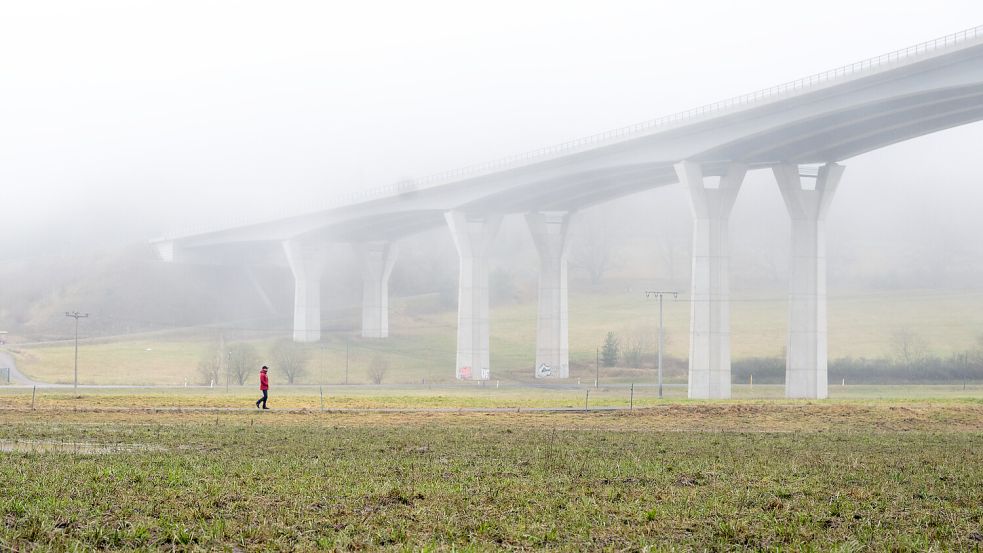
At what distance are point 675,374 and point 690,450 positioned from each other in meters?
98.4

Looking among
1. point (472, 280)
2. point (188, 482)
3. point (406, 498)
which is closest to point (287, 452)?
point (188, 482)

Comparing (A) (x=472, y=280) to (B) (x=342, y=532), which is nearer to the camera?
(B) (x=342, y=532)

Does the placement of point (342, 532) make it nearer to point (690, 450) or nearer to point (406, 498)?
point (406, 498)

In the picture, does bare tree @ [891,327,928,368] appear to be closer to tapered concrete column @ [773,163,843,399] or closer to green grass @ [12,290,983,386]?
green grass @ [12,290,983,386]

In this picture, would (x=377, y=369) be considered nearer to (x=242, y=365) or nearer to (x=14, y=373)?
(x=242, y=365)

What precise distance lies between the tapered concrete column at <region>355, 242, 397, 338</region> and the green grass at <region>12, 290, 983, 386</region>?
311 cm

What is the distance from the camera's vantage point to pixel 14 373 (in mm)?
110062

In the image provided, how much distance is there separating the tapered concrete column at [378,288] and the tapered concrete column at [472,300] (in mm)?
40284

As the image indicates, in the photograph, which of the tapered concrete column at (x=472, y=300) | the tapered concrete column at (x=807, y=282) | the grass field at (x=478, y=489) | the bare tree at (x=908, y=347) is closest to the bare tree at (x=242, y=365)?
the tapered concrete column at (x=472, y=300)

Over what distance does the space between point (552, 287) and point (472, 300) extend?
8.39 metres

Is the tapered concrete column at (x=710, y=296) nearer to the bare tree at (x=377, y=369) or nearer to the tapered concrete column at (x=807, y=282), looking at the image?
the tapered concrete column at (x=807, y=282)

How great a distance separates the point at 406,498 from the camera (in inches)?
699

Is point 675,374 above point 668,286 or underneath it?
underneath

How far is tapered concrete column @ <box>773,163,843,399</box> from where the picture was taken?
7700 centimetres
